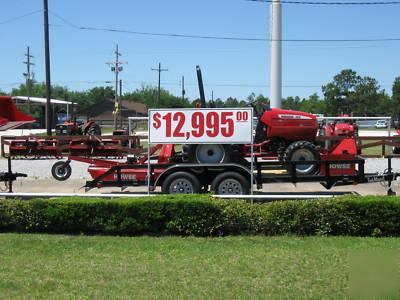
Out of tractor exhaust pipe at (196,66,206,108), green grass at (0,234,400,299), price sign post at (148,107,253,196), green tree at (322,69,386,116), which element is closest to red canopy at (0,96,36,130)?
green grass at (0,234,400,299)

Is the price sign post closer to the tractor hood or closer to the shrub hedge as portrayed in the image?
the shrub hedge

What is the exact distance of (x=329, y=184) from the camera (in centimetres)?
1050

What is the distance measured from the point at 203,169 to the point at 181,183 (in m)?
0.55

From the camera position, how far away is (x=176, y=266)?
5.72 m

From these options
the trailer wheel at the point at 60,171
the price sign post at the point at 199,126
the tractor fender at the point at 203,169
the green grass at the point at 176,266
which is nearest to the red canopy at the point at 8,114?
the green grass at the point at 176,266

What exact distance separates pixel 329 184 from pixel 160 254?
17.7ft

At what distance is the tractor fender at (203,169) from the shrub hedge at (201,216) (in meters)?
2.18

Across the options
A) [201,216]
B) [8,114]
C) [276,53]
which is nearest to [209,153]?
[201,216]

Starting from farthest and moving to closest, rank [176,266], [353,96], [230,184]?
[353,96] → [230,184] → [176,266]

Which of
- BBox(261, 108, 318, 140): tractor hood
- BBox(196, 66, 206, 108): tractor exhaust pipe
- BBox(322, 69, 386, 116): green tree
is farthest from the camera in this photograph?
BBox(322, 69, 386, 116): green tree

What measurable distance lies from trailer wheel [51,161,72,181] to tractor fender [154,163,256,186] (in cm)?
569

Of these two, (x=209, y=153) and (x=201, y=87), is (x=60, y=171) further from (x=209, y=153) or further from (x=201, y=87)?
(x=209, y=153)

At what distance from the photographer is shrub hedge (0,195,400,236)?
730 centimetres

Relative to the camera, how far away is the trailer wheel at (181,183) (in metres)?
9.92
